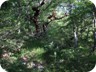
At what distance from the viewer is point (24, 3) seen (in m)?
2.61

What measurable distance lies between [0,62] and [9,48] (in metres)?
0.21

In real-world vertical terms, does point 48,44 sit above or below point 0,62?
above

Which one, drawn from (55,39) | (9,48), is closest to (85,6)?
(55,39)

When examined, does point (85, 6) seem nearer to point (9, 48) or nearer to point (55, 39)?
point (55, 39)

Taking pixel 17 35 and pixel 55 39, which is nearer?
pixel 55 39

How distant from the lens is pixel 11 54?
99.4 inches

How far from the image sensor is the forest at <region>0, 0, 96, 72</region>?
2.44 m

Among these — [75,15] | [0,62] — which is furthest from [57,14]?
[0,62]

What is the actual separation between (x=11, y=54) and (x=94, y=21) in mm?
1146

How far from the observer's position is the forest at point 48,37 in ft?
8.01

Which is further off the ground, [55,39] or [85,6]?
[85,6]

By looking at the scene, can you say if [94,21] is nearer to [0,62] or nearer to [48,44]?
[48,44]

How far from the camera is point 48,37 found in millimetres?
2453

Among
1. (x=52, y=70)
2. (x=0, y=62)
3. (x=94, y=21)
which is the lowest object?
(x=52, y=70)
